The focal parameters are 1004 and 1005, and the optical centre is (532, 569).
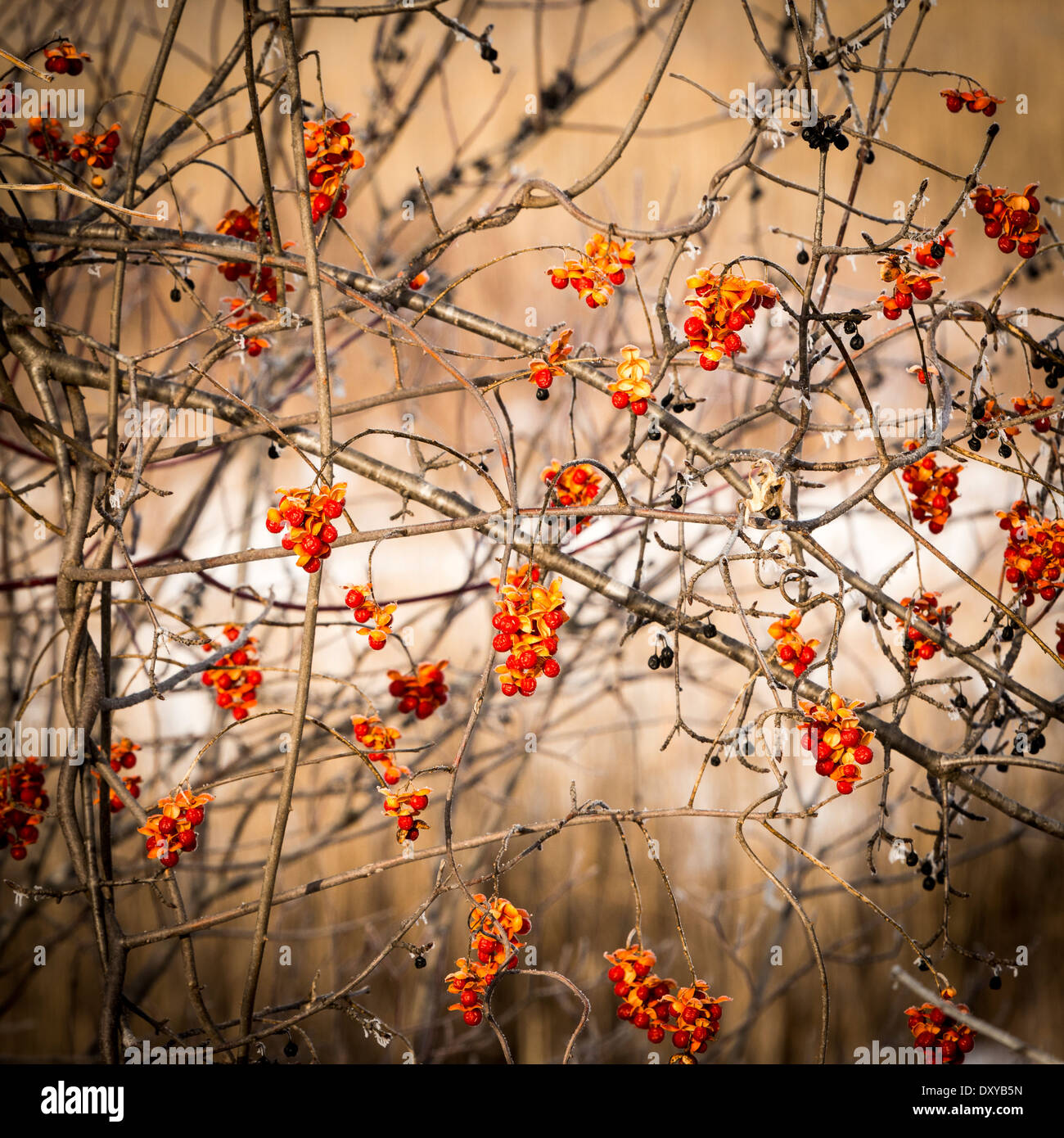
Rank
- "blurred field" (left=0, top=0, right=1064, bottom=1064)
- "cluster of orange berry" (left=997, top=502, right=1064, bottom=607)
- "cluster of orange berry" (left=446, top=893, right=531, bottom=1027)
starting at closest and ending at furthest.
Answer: "cluster of orange berry" (left=446, top=893, right=531, bottom=1027), "cluster of orange berry" (left=997, top=502, right=1064, bottom=607), "blurred field" (left=0, top=0, right=1064, bottom=1064)

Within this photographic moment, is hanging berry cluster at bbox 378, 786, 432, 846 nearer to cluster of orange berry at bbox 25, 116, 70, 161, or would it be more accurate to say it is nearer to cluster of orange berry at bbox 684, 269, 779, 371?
cluster of orange berry at bbox 684, 269, 779, 371

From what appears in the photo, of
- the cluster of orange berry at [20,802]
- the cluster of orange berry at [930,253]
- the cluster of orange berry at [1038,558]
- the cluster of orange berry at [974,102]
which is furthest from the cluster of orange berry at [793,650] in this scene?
the cluster of orange berry at [20,802]

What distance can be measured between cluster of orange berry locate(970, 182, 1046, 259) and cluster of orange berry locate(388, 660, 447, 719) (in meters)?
0.70

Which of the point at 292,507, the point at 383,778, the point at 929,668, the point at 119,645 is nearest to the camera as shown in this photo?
the point at 292,507

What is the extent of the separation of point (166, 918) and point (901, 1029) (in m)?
1.27

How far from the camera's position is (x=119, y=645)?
1671 millimetres

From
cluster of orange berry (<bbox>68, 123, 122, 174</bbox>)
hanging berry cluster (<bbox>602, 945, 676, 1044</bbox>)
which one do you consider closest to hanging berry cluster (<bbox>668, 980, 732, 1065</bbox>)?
hanging berry cluster (<bbox>602, 945, 676, 1044</bbox>)

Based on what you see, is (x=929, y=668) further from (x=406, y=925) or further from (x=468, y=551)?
(x=406, y=925)

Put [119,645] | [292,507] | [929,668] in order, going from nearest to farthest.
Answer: [292,507]
[119,645]
[929,668]

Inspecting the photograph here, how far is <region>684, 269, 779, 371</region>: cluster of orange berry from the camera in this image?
0.74m

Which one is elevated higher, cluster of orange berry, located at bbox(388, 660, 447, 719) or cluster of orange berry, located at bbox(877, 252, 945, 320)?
cluster of orange berry, located at bbox(877, 252, 945, 320)

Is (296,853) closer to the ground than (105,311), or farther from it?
closer to the ground

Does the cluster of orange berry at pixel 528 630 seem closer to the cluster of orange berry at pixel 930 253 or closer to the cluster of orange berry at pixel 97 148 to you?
the cluster of orange berry at pixel 930 253

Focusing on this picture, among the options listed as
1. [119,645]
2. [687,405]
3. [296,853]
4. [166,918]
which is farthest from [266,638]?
[687,405]
